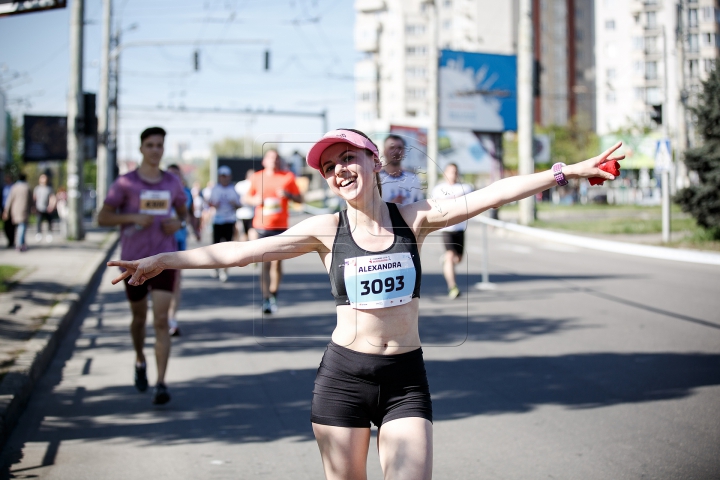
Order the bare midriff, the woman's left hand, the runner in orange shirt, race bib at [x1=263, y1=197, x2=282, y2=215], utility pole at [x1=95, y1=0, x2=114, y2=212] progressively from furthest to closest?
utility pole at [x1=95, y1=0, x2=114, y2=212], race bib at [x1=263, y1=197, x2=282, y2=215], the runner in orange shirt, the bare midriff, the woman's left hand

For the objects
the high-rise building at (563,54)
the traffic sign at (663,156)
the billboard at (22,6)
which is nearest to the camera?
the billboard at (22,6)

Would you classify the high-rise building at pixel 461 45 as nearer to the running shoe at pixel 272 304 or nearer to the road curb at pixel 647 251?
the road curb at pixel 647 251

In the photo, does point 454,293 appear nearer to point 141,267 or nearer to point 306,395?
point 306,395

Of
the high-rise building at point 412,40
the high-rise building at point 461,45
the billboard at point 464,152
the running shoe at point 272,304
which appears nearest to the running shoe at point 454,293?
the running shoe at point 272,304

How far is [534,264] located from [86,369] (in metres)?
12.9

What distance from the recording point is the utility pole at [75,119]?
24.2 metres

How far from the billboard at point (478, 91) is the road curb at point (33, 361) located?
3202cm

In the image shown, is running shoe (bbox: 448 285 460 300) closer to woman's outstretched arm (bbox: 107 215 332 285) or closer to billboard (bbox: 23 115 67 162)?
woman's outstretched arm (bbox: 107 215 332 285)

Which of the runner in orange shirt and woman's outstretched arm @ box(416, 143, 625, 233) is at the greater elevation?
→ the runner in orange shirt

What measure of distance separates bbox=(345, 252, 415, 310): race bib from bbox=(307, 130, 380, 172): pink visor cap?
42cm

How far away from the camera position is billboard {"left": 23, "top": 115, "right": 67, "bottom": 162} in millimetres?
35875

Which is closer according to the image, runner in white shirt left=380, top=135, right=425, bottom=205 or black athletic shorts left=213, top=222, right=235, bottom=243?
runner in white shirt left=380, top=135, right=425, bottom=205

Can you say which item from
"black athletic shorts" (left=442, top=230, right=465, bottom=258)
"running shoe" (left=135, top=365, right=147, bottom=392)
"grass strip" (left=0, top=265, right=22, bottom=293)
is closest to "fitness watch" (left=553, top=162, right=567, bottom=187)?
"black athletic shorts" (left=442, top=230, right=465, bottom=258)

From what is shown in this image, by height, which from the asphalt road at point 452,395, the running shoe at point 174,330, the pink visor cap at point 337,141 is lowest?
the asphalt road at point 452,395
